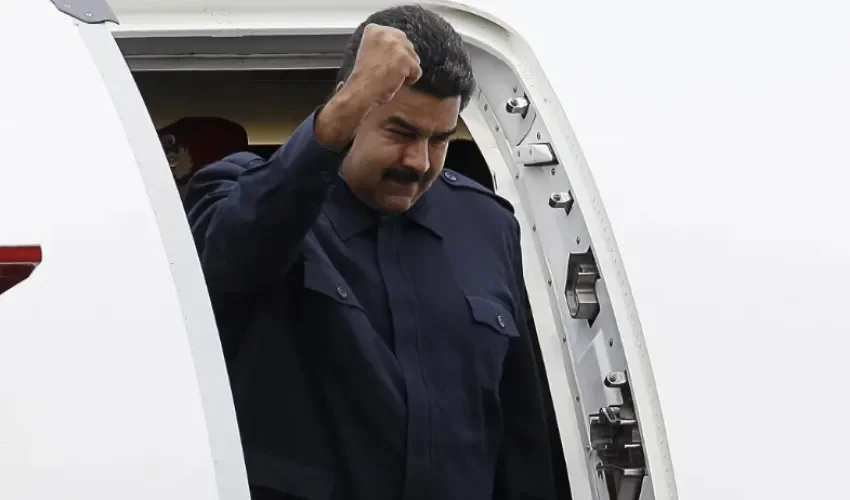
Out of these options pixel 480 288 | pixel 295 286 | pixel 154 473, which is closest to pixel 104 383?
pixel 154 473

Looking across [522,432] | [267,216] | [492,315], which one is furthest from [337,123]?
[522,432]

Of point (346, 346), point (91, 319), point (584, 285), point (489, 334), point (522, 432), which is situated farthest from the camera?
point (584, 285)

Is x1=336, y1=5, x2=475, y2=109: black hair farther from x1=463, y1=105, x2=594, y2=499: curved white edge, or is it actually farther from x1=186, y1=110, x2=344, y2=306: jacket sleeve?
x1=463, y1=105, x2=594, y2=499: curved white edge

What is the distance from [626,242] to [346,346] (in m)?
0.51

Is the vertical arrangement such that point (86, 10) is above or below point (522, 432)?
above

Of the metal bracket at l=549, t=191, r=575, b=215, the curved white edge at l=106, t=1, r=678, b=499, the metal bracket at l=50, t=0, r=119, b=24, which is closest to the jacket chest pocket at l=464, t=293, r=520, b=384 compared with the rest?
the curved white edge at l=106, t=1, r=678, b=499

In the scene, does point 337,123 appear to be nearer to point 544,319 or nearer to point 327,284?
point 327,284

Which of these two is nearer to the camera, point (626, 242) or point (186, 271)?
point (186, 271)

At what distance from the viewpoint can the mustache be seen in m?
1.80

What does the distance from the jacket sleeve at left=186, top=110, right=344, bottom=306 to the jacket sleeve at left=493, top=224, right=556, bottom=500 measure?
47 centimetres

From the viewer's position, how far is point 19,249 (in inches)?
54.4

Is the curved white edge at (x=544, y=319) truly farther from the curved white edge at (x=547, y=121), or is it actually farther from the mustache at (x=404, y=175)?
the mustache at (x=404, y=175)

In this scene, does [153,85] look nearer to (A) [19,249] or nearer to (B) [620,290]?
(B) [620,290]

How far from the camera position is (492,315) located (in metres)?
1.92
